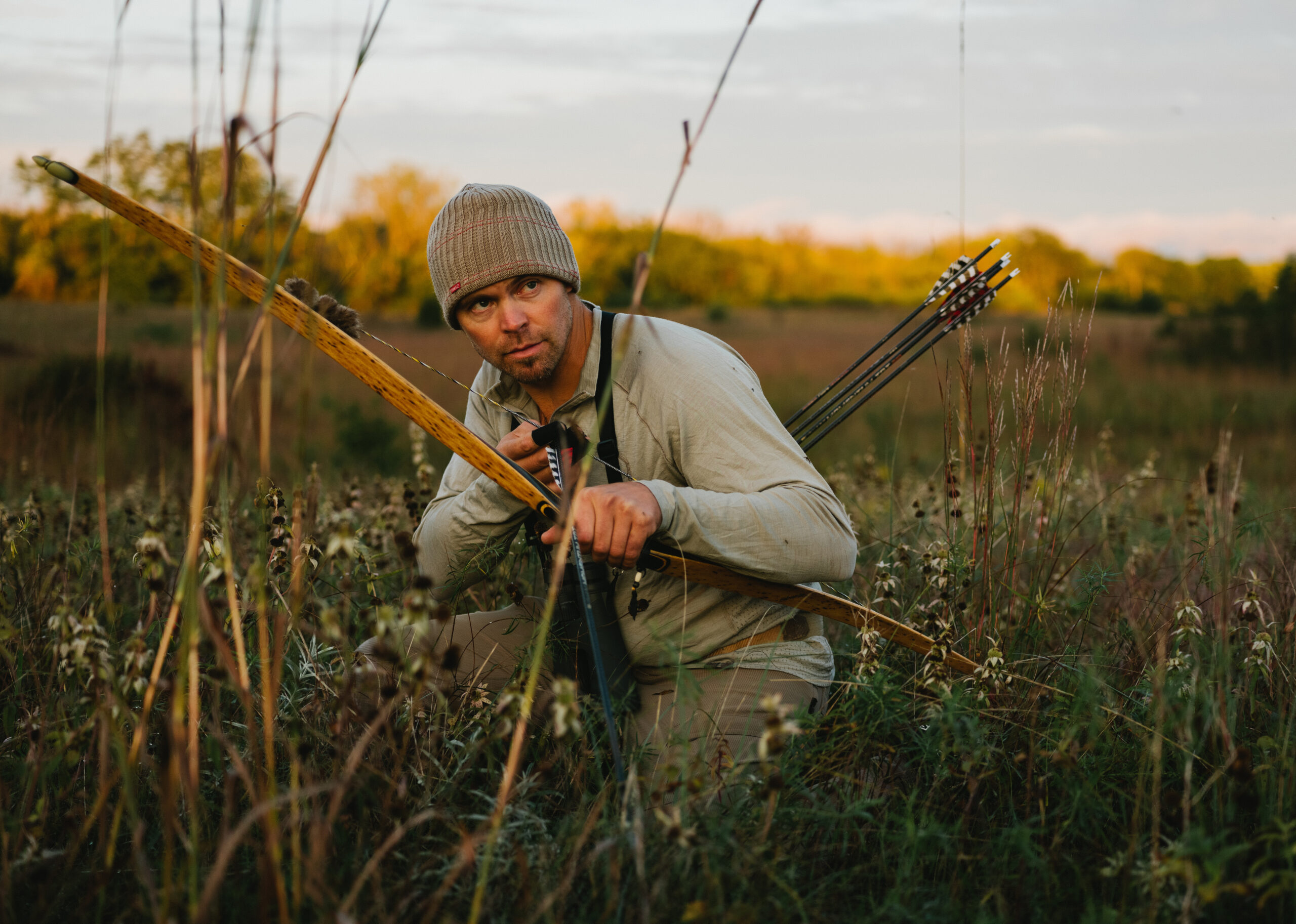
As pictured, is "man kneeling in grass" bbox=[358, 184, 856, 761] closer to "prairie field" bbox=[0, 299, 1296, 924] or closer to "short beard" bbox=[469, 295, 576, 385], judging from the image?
"short beard" bbox=[469, 295, 576, 385]

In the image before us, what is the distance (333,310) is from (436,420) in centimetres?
38

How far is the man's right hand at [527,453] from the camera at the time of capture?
2.71 m

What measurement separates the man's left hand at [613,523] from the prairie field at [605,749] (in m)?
0.49

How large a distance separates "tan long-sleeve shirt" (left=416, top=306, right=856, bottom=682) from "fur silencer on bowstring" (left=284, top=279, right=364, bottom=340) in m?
0.65

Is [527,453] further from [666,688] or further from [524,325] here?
[666,688]

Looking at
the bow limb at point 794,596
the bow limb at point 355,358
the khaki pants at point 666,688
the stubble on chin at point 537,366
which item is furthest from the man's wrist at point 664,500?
the stubble on chin at point 537,366

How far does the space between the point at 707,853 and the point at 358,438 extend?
8.52 meters

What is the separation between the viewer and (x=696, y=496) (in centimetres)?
247

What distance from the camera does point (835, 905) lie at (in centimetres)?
201

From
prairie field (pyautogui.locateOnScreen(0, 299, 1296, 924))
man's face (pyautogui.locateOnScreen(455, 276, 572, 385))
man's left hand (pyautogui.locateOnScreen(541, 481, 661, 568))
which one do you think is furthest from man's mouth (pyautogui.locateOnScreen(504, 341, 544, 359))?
man's left hand (pyautogui.locateOnScreen(541, 481, 661, 568))

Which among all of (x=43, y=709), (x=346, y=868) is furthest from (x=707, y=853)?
(x=43, y=709)

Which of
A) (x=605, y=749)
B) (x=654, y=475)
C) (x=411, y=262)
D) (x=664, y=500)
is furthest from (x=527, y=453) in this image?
(x=411, y=262)

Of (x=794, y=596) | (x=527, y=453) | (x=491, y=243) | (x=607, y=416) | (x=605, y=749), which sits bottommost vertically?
(x=605, y=749)

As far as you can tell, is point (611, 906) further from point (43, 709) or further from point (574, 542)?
point (43, 709)
